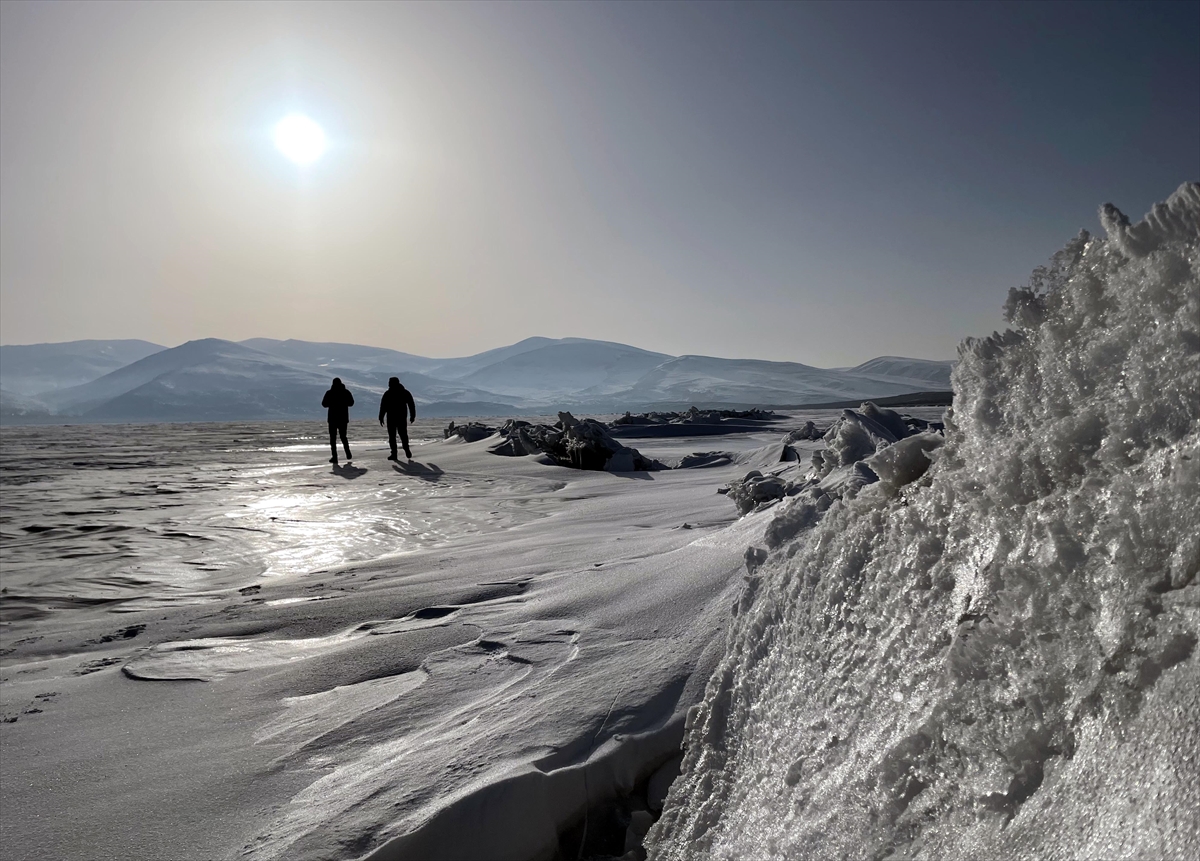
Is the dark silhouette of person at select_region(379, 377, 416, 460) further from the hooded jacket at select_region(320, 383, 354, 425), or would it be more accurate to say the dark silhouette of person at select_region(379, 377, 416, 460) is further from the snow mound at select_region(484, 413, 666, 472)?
the snow mound at select_region(484, 413, 666, 472)

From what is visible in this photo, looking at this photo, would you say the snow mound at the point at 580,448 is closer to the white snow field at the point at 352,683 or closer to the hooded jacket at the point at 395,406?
the hooded jacket at the point at 395,406

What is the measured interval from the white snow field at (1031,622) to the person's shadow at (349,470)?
766cm

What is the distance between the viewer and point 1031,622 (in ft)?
2.07

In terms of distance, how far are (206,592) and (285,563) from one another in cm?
59

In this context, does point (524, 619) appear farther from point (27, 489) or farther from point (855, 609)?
point (27, 489)

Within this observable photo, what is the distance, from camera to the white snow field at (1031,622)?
1.69 ft

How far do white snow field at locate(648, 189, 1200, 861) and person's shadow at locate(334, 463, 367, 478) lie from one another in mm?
7659

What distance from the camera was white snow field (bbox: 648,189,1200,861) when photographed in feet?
1.69

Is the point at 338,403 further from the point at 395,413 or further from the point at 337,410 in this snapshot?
the point at 395,413

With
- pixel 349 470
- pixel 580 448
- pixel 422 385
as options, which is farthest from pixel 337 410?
pixel 422 385

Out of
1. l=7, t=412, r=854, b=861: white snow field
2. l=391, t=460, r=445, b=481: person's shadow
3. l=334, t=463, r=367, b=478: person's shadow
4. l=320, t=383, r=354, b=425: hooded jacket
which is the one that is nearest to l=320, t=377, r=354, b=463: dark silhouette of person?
l=320, t=383, r=354, b=425: hooded jacket

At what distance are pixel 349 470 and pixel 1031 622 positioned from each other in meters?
8.58

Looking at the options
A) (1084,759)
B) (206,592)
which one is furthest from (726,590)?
(206,592)

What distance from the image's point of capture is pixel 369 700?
1751mm
